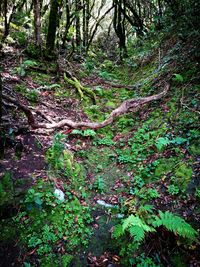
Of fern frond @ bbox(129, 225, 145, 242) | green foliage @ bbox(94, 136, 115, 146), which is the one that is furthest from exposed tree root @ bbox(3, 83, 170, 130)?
fern frond @ bbox(129, 225, 145, 242)

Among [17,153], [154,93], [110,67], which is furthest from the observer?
[110,67]

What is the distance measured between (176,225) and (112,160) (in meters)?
2.51

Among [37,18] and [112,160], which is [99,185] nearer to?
[112,160]

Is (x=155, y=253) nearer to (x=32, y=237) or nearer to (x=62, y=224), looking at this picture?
(x=62, y=224)

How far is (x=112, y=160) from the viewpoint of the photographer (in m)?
5.57

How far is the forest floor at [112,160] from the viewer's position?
3.60m

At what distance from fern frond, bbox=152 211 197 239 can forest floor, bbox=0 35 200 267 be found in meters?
0.24

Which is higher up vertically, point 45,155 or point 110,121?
point 110,121

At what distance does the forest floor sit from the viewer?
3.60 meters

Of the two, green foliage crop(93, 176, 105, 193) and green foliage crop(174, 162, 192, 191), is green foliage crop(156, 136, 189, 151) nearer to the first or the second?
green foliage crop(174, 162, 192, 191)

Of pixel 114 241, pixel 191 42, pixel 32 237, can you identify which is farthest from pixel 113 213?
pixel 191 42

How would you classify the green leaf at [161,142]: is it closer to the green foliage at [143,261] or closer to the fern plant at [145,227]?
the fern plant at [145,227]

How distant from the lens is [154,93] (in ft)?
25.3

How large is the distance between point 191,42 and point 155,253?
7.20 m
